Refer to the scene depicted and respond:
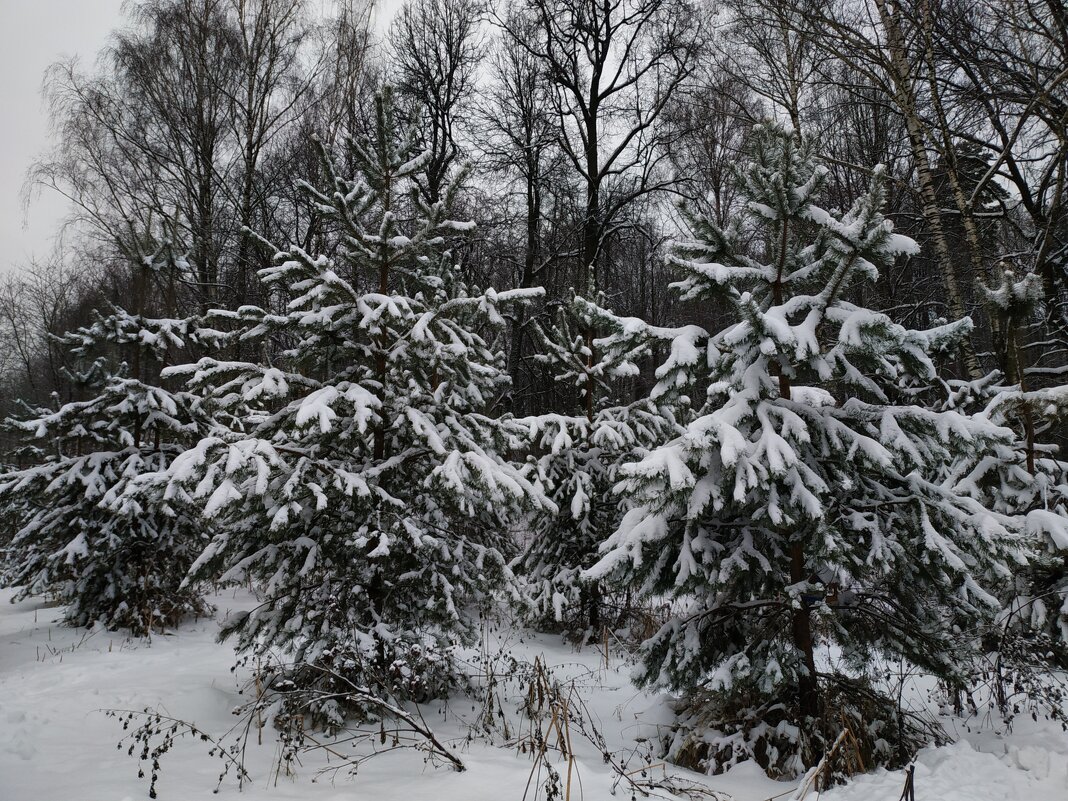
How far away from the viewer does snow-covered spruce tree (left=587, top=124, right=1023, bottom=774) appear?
3758 millimetres

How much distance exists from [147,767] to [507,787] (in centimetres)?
231

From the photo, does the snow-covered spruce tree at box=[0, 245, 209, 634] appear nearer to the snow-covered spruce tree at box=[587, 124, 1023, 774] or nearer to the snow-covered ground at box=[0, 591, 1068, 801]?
the snow-covered ground at box=[0, 591, 1068, 801]

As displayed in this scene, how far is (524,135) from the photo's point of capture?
15016mm

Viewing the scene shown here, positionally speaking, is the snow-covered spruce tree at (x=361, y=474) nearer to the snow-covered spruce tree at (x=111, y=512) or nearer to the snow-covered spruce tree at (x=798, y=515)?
the snow-covered spruce tree at (x=798, y=515)

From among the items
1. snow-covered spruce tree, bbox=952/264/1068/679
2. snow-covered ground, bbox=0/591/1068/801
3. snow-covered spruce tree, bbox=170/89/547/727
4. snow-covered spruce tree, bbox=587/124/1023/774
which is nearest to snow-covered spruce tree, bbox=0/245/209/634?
snow-covered ground, bbox=0/591/1068/801

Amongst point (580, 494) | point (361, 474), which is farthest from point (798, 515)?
point (580, 494)

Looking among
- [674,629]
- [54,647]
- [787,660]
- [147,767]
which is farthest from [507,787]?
[54,647]

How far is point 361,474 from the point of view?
5.01m

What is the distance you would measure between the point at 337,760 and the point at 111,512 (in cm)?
563

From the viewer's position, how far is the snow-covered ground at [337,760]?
347 centimetres

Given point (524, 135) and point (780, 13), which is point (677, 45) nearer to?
point (524, 135)

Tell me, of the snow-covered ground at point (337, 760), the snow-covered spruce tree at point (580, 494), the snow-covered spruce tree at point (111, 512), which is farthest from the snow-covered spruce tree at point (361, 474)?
the snow-covered spruce tree at point (111, 512)

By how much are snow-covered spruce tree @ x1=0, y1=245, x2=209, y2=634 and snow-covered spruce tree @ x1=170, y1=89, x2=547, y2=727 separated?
11.4 ft

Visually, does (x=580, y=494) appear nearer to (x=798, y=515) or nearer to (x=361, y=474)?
(x=361, y=474)
